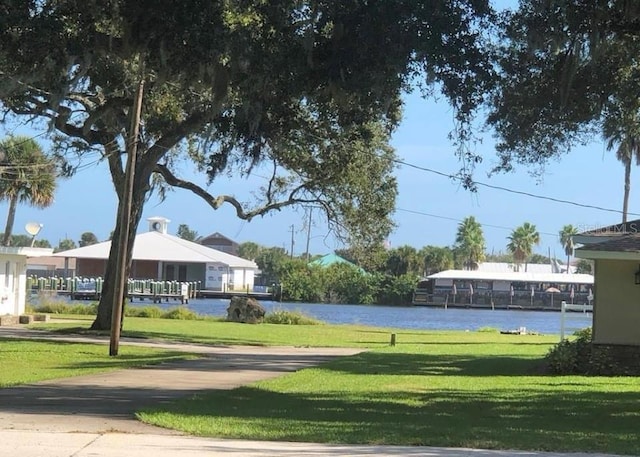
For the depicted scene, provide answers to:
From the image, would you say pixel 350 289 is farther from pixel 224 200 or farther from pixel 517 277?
pixel 224 200

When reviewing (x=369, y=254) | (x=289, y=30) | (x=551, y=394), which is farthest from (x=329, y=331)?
(x=289, y=30)

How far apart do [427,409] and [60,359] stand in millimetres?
10595

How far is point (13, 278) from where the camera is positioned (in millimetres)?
37438

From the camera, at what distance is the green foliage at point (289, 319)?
4615cm

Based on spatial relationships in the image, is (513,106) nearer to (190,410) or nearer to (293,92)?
(293,92)

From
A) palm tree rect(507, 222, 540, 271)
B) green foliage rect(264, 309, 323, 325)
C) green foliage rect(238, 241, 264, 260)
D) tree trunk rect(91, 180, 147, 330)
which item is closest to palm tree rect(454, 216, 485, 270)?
palm tree rect(507, 222, 540, 271)

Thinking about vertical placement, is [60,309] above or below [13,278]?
below

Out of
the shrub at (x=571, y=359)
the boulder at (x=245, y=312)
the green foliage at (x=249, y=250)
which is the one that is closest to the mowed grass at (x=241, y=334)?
the boulder at (x=245, y=312)

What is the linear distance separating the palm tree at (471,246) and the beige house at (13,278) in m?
87.2

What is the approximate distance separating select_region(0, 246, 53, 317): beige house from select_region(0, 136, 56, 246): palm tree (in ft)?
18.3

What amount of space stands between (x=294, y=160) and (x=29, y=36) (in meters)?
17.6

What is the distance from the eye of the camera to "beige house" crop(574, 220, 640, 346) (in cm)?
1995

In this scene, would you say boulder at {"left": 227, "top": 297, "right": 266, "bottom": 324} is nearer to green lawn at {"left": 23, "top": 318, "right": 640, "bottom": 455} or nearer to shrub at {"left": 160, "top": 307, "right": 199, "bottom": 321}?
shrub at {"left": 160, "top": 307, "right": 199, "bottom": 321}

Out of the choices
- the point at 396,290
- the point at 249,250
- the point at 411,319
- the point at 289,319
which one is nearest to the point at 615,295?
the point at 289,319
